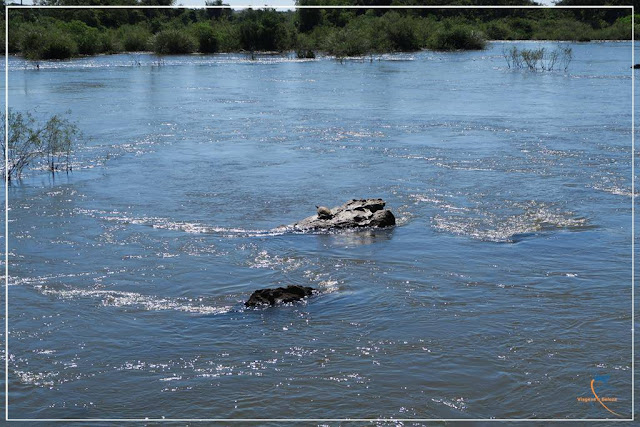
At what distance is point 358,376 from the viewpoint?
6.85 meters

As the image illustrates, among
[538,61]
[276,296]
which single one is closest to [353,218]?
[276,296]

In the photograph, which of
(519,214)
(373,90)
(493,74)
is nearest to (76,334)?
(519,214)

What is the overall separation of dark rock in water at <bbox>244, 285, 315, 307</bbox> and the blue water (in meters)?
0.16

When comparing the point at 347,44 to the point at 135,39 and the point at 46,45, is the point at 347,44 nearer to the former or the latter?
the point at 135,39

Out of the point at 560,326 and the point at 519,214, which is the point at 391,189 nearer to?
the point at 519,214

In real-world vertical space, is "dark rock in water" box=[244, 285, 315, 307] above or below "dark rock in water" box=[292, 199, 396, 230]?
below

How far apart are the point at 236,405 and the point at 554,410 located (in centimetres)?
240

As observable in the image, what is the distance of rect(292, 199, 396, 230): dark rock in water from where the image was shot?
36.5 feet

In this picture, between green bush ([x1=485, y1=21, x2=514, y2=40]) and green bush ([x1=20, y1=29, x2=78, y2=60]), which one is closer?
green bush ([x1=20, y1=29, x2=78, y2=60])
